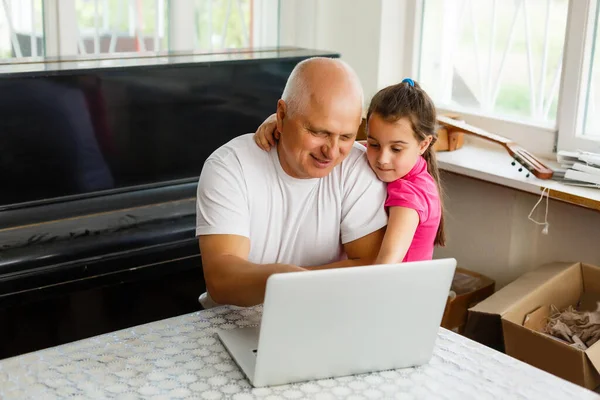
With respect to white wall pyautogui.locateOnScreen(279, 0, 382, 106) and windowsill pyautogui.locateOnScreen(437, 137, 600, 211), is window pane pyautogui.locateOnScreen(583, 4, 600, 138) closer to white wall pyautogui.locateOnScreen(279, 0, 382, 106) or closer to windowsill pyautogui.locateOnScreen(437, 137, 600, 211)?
windowsill pyautogui.locateOnScreen(437, 137, 600, 211)

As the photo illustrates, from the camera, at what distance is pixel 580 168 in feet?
9.39

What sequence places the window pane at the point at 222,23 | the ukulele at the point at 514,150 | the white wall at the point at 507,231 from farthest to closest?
the window pane at the point at 222,23 < the white wall at the point at 507,231 < the ukulele at the point at 514,150

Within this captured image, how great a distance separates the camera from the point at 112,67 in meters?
2.60

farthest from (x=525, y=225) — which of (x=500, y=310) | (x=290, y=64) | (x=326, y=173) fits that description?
(x=326, y=173)

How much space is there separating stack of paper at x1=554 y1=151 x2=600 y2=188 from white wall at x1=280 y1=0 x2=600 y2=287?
172 millimetres

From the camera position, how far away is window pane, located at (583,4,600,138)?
120 inches

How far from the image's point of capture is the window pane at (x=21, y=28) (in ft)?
10.7

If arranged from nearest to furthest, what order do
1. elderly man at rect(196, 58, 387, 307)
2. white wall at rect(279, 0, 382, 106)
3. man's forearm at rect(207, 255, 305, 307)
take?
man's forearm at rect(207, 255, 305, 307) → elderly man at rect(196, 58, 387, 307) → white wall at rect(279, 0, 382, 106)

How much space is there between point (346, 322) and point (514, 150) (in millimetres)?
1785

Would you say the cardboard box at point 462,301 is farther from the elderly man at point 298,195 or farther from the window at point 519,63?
the elderly man at point 298,195

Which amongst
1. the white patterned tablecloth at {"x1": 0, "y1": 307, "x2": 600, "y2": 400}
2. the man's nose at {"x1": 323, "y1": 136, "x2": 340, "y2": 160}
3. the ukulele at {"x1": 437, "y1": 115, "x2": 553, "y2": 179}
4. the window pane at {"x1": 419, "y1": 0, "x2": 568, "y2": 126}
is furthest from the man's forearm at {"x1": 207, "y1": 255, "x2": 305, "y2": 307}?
the window pane at {"x1": 419, "y1": 0, "x2": 568, "y2": 126}

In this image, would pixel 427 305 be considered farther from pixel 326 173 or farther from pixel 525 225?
pixel 525 225

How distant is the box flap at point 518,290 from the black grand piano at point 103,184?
3.42ft

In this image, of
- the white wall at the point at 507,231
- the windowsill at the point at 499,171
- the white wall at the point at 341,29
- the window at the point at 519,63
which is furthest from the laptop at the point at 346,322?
the white wall at the point at 341,29
